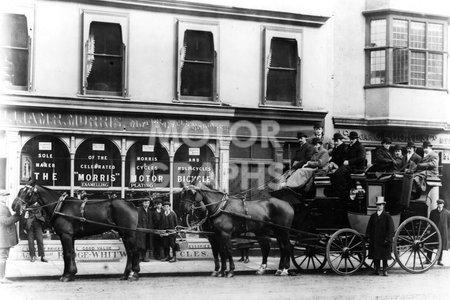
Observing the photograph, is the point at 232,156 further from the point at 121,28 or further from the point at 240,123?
the point at 121,28

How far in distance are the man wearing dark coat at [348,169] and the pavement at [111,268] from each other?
8.50 feet

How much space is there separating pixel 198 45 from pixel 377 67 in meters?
6.00

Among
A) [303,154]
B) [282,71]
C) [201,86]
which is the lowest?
[303,154]

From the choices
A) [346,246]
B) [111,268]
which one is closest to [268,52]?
[346,246]

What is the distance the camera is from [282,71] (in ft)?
56.9

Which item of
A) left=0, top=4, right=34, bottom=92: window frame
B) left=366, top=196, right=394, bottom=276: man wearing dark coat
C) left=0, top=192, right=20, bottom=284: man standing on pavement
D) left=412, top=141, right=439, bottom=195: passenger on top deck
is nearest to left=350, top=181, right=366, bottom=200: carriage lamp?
left=366, top=196, right=394, bottom=276: man wearing dark coat

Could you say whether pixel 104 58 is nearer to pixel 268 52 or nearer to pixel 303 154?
pixel 268 52

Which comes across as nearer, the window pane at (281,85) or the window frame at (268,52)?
the window frame at (268,52)

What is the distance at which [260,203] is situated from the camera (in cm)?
1284

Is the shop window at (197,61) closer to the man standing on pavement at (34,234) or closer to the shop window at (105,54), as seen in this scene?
the shop window at (105,54)

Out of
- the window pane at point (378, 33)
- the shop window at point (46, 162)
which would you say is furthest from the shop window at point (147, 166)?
the window pane at point (378, 33)

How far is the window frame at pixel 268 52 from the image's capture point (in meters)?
16.9

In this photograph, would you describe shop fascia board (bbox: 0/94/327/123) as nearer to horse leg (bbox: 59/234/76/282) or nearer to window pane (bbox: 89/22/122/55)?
window pane (bbox: 89/22/122/55)

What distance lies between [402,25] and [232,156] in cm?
701
